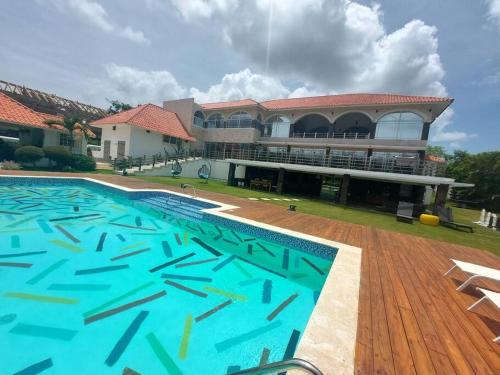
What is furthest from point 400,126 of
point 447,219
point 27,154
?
point 27,154

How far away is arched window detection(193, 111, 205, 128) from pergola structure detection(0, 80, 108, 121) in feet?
50.4

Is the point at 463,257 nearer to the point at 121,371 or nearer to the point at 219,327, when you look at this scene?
the point at 219,327

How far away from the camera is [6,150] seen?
15.5 m

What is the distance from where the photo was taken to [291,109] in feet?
76.2

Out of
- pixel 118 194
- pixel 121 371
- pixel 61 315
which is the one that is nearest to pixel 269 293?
pixel 121 371

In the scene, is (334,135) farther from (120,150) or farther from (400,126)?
(120,150)

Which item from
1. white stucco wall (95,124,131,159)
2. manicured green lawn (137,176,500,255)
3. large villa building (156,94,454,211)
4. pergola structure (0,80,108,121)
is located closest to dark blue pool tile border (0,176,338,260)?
manicured green lawn (137,176,500,255)

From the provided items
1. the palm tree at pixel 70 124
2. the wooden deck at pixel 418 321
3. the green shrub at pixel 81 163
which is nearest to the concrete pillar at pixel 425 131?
the wooden deck at pixel 418 321

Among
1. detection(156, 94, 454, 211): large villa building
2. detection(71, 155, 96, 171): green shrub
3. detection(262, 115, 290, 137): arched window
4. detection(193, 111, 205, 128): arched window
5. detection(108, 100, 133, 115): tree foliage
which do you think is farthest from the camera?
detection(108, 100, 133, 115): tree foliage

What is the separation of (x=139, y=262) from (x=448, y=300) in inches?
239

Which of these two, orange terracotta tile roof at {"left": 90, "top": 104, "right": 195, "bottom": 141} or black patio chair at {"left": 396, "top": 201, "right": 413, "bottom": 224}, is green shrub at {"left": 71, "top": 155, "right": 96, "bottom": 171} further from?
black patio chair at {"left": 396, "top": 201, "right": 413, "bottom": 224}

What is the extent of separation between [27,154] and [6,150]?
2.36 metres

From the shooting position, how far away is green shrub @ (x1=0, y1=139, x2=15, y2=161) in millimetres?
15328

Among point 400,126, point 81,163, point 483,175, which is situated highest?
point 400,126
